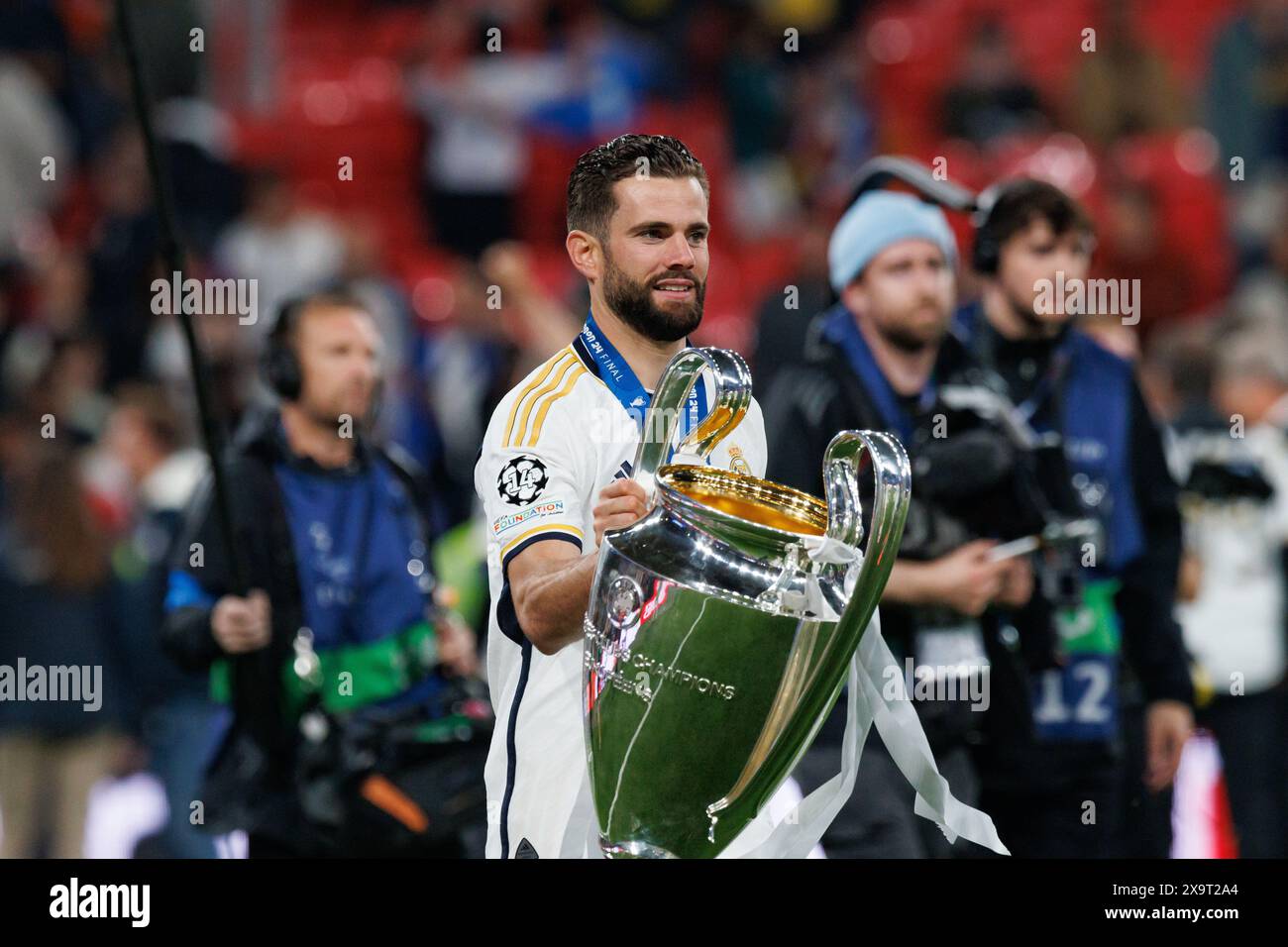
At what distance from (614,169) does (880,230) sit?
203 centimetres

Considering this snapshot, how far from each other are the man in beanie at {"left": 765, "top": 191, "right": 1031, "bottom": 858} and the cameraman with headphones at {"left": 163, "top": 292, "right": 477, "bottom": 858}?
1022 millimetres

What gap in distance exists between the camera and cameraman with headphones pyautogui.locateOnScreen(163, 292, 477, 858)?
5.05 metres

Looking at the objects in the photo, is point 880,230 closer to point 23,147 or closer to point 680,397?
point 680,397

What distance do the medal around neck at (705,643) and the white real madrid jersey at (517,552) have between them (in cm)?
28

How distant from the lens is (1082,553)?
514 centimetres

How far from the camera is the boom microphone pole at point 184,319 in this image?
4.45 m

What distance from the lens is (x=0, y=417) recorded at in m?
8.51

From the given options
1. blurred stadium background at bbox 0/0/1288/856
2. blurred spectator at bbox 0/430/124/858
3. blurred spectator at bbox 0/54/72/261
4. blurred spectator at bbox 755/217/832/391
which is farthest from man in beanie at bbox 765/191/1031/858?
blurred spectator at bbox 0/54/72/261

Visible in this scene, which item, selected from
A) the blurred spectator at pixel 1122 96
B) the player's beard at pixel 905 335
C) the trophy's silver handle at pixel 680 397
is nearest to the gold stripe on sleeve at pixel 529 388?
the trophy's silver handle at pixel 680 397

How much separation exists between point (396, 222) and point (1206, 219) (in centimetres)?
384

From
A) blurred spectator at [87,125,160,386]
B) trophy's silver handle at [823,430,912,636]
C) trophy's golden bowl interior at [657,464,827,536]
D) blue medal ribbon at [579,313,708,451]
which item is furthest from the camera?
blurred spectator at [87,125,160,386]

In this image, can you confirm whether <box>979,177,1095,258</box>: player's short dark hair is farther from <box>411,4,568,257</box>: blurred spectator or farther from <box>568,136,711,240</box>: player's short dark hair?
<box>411,4,568,257</box>: blurred spectator

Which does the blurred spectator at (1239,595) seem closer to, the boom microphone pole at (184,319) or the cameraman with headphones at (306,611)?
the cameraman with headphones at (306,611)
